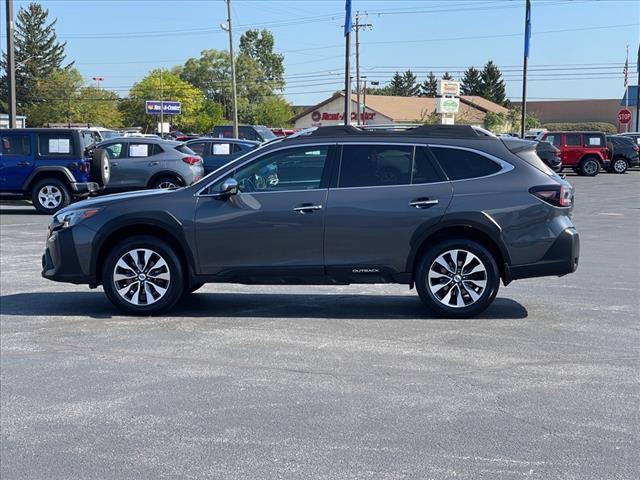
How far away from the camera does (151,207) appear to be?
819 centimetres

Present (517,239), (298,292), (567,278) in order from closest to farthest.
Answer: (517,239) < (298,292) < (567,278)

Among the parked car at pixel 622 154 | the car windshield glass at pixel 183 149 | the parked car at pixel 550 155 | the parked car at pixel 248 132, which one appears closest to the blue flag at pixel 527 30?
the parked car at pixel 622 154

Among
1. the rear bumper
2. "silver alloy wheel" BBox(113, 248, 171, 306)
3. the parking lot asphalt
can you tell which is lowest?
the parking lot asphalt

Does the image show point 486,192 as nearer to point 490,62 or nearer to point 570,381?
point 570,381

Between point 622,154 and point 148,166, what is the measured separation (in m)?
26.1

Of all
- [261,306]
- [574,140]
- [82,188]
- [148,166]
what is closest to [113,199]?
[261,306]

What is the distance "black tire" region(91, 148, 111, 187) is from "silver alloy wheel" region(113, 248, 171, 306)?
34.7 ft

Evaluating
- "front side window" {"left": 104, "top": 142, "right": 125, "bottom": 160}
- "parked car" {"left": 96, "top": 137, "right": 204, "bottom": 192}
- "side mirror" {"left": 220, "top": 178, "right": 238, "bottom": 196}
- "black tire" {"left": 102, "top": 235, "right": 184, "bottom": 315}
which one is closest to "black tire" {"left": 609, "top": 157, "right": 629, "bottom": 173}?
"parked car" {"left": 96, "top": 137, "right": 204, "bottom": 192}

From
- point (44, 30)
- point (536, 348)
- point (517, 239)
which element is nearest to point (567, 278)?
point (517, 239)

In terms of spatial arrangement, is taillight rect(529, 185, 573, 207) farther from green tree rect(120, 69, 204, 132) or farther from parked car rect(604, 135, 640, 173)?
green tree rect(120, 69, 204, 132)

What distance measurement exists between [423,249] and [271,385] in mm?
2644

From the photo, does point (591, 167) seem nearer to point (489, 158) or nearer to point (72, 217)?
point (489, 158)

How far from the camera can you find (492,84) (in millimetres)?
121500

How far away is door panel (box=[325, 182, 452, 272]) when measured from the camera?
26.0 feet
